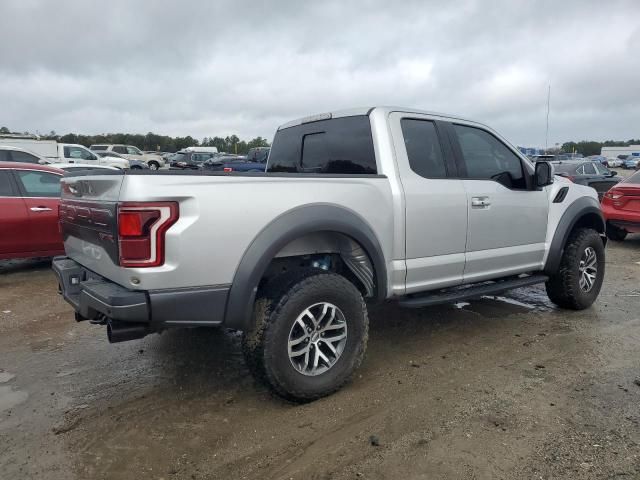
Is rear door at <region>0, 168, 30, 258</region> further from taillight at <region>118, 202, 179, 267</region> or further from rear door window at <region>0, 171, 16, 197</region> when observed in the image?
taillight at <region>118, 202, 179, 267</region>

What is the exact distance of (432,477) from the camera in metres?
2.49

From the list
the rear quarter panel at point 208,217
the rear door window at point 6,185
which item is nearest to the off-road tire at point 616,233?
the rear quarter panel at point 208,217

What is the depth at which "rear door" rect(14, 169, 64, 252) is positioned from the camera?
6562 mm

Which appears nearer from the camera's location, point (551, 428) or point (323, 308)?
point (551, 428)

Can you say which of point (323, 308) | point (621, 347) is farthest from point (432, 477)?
point (621, 347)

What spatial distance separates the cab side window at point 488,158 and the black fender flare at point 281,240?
52.5 inches

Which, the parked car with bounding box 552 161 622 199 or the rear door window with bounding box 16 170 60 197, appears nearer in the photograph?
the rear door window with bounding box 16 170 60 197

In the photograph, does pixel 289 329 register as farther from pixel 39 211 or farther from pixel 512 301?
pixel 39 211

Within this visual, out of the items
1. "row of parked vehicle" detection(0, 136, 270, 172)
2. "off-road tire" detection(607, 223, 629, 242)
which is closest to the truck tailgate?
"row of parked vehicle" detection(0, 136, 270, 172)

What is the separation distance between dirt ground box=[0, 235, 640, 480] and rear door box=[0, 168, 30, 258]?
195cm

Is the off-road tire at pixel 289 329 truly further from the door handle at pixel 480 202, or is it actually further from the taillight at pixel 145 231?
the door handle at pixel 480 202

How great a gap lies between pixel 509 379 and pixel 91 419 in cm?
279

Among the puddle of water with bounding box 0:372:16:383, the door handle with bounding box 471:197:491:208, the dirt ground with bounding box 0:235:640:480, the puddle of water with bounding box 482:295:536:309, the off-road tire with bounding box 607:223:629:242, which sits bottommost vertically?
the puddle of water with bounding box 0:372:16:383

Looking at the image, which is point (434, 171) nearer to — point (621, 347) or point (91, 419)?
point (621, 347)
